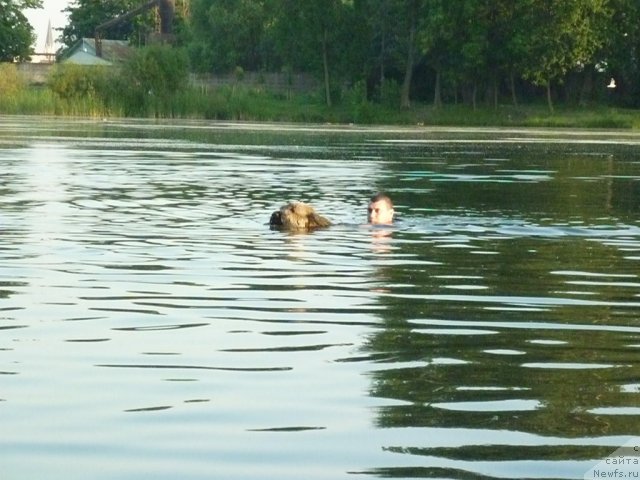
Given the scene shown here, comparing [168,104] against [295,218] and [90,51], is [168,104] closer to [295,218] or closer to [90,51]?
[90,51]

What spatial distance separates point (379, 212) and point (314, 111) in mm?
70065

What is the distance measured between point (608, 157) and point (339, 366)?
34.0 m

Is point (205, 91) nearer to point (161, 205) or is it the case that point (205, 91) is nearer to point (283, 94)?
point (283, 94)

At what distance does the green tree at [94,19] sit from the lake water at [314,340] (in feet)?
413

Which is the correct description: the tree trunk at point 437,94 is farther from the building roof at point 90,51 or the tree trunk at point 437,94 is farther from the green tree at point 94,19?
the green tree at point 94,19

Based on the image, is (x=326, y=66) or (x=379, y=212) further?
(x=326, y=66)

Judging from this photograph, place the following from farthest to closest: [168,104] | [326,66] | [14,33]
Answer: [14,33], [326,66], [168,104]

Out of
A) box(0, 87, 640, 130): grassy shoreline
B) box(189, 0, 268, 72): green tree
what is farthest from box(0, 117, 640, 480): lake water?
box(189, 0, 268, 72): green tree

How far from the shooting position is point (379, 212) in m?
18.6

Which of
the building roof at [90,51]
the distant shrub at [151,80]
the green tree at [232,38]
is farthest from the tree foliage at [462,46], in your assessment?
the building roof at [90,51]

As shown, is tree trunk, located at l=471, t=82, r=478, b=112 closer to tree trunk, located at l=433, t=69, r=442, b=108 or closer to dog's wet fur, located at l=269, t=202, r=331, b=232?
tree trunk, located at l=433, t=69, r=442, b=108

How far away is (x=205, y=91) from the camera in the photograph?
8219 cm

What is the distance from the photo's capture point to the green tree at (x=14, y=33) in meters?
122

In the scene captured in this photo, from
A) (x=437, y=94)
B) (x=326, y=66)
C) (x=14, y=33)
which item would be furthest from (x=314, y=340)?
(x=14, y=33)
